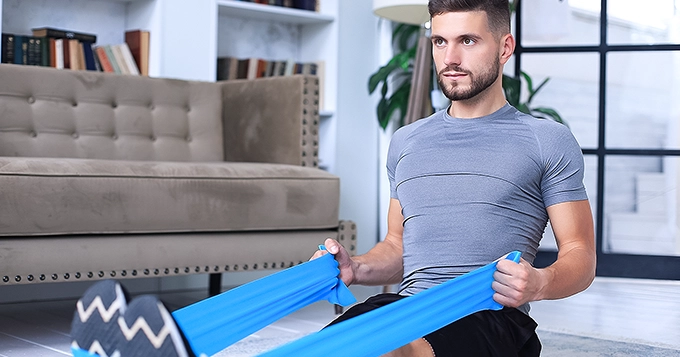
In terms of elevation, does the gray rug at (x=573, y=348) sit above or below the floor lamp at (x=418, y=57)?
below

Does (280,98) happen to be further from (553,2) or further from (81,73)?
(553,2)

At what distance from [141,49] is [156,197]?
1.20 meters

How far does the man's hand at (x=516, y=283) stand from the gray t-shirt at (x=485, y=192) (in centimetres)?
18

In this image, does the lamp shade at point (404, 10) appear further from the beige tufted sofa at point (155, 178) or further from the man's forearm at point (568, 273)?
the man's forearm at point (568, 273)

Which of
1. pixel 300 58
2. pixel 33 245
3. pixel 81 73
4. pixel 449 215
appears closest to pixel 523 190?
pixel 449 215

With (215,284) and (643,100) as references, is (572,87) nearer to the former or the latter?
(643,100)

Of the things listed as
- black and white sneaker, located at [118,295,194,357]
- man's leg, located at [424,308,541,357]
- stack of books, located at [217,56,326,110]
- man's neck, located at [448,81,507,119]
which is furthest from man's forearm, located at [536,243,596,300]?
stack of books, located at [217,56,326,110]

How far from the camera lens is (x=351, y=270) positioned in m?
1.43

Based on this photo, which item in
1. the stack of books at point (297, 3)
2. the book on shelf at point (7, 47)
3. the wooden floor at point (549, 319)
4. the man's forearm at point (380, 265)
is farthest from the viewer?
the stack of books at point (297, 3)

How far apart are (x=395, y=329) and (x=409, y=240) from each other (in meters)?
0.36

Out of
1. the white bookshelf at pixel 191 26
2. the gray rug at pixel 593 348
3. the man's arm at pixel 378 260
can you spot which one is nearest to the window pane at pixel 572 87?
the white bookshelf at pixel 191 26

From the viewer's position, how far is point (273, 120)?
305 cm

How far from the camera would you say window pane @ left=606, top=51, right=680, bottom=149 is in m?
4.26

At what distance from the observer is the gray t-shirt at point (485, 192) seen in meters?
1.37
